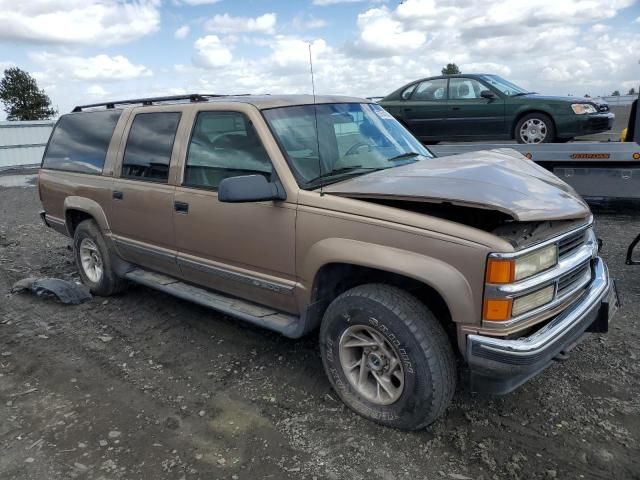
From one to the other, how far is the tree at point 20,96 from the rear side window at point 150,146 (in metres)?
28.3

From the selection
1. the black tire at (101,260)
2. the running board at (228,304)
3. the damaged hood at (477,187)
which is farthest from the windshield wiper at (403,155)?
the black tire at (101,260)

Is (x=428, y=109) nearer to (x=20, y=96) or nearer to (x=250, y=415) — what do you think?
(x=250, y=415)

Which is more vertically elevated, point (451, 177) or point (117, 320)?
point (451, 177)

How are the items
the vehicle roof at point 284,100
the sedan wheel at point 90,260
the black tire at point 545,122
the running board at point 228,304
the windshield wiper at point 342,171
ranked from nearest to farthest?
the windshield wiper at point 342,171 < the running board at point 228,304 < the vehicle roof at point 284,100 < the sedan wheel at point 90,260 < the black tire at point 545,122

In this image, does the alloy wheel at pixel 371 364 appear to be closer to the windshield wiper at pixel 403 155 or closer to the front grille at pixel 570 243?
the front grille at pixel 570 243

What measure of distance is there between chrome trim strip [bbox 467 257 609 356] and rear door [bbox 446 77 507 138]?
612 cm

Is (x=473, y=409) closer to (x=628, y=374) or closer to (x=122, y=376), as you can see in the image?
(x=628, y=374)

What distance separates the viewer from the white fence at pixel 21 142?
2022 cm

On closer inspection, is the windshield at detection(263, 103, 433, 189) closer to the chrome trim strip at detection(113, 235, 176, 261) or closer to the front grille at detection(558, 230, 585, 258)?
the front grille at detection(558, 230, 585, 258)

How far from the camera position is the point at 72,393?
3.63 meters

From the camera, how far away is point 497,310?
2.61m

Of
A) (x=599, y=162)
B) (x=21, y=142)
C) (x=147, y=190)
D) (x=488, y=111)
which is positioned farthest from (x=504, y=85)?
(x=21, y=142)

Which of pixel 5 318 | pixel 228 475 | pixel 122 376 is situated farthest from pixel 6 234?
pixel 228 475

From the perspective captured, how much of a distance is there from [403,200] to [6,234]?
26.3 ft
